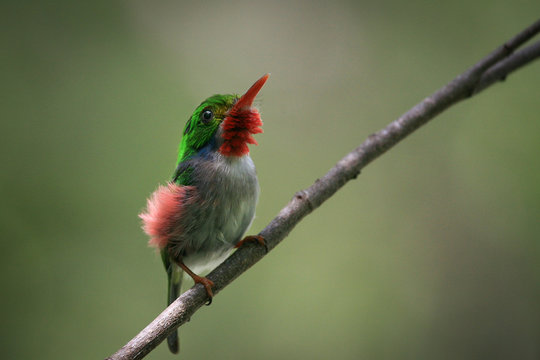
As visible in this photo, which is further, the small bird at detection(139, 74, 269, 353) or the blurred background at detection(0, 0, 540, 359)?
the blurred background at detection(0, 0, 540, 359)

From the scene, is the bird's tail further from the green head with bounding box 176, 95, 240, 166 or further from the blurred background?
the blurred background

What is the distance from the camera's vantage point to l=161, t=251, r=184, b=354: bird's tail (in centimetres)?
209

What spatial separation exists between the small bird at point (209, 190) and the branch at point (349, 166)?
0.13 m

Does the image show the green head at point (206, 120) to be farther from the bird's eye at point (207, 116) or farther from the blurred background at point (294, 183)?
the blurred background at point (294, 183)

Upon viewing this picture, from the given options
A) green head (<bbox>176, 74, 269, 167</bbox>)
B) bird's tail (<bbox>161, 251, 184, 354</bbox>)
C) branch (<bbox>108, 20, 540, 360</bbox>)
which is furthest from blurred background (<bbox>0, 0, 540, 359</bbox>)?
branch (<bbox>108, 20, 540, 360</bbox>)

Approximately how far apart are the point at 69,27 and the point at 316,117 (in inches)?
94.7

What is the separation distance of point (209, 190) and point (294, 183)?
1932 millimetres

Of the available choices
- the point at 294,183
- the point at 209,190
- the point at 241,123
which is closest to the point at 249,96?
the point at 241,123

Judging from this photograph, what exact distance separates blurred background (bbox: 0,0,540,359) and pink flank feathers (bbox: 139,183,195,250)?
4.24 feet

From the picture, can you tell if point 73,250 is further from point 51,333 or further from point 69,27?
point 69,27

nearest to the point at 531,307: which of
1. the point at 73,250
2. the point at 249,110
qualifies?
the point at 249,110

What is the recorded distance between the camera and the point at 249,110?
1747 mm

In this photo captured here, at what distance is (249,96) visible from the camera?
1.71 metres

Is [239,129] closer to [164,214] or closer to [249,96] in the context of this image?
[249,96]
